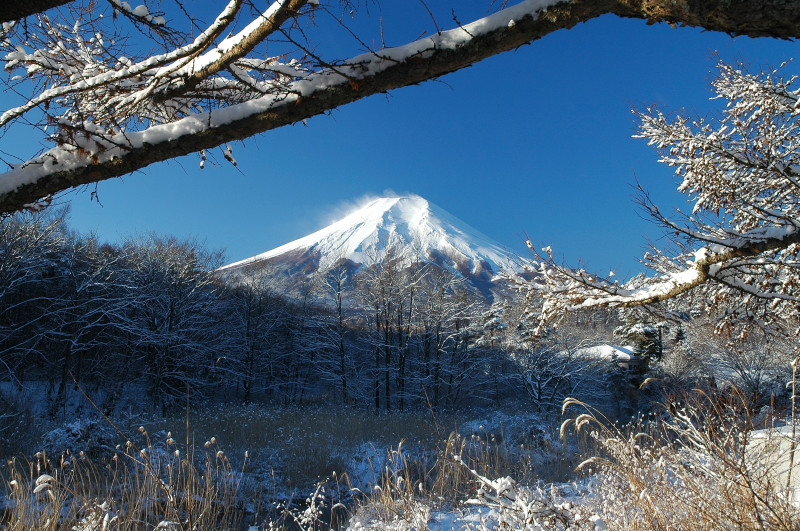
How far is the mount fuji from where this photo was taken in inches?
2808

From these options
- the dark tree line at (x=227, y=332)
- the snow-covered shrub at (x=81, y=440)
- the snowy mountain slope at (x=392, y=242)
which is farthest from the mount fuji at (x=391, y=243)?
the snow-covered shrub at (x=81, y=440)

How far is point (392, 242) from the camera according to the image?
8112cm

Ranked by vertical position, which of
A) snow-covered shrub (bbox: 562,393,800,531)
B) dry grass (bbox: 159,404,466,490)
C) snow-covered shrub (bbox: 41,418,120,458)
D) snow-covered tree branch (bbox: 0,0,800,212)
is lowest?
dry grass (bbox: 159,404,466,490)

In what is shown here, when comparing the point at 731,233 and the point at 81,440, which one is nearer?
the point at 731,233

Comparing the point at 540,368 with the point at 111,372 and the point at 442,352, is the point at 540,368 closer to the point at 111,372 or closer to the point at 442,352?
the point at 442,352

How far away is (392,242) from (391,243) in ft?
14.6

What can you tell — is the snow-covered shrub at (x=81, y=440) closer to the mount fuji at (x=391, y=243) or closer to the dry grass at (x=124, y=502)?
the dry grass at (x=124, y=502)

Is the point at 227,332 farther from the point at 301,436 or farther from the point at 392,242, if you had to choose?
the point at 392,242

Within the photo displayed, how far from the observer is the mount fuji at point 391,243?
71312mm

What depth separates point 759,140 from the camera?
4309 mm

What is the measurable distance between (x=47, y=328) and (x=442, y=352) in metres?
18.9

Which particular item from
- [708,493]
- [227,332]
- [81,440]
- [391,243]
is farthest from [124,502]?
[391,243]

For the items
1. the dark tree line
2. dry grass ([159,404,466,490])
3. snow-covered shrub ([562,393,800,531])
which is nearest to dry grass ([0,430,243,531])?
snow-covered shrub ([562,393,800,531])

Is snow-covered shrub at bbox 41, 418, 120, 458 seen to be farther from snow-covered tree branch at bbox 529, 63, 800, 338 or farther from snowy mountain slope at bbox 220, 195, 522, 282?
snowy mountain slope at bbox 220, 195, 522, 282
